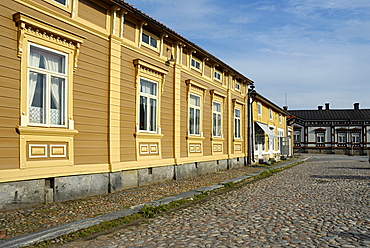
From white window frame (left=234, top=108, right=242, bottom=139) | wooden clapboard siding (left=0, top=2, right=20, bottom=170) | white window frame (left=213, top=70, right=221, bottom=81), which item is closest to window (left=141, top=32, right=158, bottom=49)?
wooden clapboard siding (left=0, top=2, right=20, bottom=170)

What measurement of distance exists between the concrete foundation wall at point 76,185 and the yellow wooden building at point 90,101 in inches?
0.9

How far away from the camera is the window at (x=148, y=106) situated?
11.2m

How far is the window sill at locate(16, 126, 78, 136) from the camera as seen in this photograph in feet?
23.5

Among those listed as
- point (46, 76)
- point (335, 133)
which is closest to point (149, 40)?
point (46, 76)

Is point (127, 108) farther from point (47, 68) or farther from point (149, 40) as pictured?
point (47, 68)

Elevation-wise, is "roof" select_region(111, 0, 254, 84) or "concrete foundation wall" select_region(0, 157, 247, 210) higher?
"roof" select_region(111, 0, 254, 84)

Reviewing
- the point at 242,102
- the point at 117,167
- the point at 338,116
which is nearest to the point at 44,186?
the point at 117,167

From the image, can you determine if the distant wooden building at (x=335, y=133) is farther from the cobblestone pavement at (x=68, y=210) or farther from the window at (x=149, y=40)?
the cobblestone pavement at (x=68, y=210)

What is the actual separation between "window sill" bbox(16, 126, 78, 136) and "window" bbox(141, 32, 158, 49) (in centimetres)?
449

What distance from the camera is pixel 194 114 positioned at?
49.0ft

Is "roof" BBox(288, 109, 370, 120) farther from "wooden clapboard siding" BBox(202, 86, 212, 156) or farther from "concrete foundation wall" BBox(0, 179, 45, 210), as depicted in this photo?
"concrete foundation wall" BBox(0, 179, 45, 210)

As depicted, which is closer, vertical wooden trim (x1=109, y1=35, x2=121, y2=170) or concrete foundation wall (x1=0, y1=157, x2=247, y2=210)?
concrete foundation wall (x1=0, y1=157, x2=247, y2=210)

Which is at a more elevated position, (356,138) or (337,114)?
(337,114)

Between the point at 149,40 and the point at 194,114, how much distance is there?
442 cm
